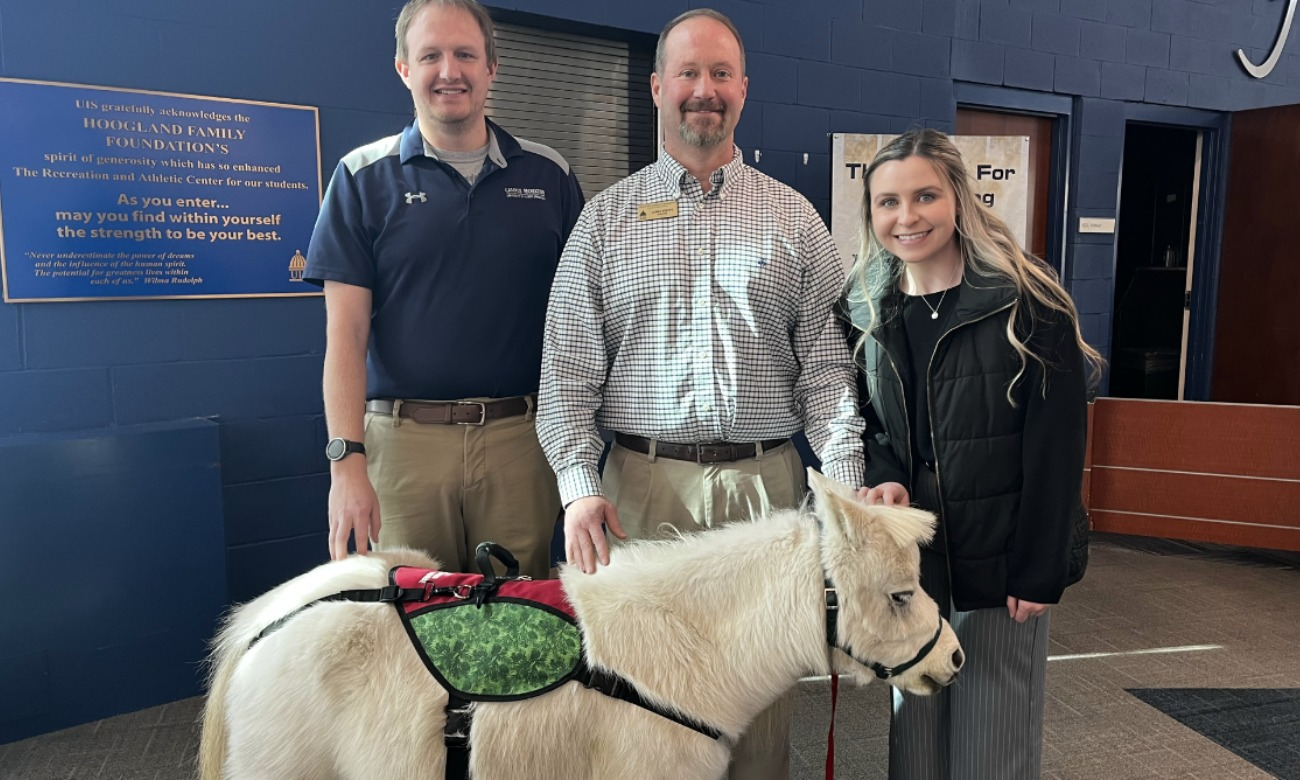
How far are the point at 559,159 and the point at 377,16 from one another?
5.36ft

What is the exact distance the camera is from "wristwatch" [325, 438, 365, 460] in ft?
5.75

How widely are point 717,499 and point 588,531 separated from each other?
350 millimetres

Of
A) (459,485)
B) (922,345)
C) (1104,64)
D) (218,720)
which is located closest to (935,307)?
(922,345)

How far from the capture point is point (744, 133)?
412cm

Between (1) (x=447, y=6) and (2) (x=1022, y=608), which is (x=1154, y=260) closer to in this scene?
(2) (x=1022, y=608)

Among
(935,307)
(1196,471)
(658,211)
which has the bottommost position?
(1196,471)

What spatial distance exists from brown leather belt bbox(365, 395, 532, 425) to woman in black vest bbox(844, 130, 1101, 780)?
0.87 meters

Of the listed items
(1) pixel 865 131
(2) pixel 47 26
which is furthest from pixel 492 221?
(1) pixel 865 131

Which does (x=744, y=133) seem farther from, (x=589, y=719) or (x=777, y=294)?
(x=589, y=719)

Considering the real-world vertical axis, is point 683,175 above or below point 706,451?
above

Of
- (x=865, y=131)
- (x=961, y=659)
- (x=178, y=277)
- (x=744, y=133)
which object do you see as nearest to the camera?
(x=961, y=659)

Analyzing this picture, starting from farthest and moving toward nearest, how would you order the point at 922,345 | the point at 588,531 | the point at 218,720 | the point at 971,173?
the point at 971,173
the point at 922,345
the point at 588,531
the point at 218,720

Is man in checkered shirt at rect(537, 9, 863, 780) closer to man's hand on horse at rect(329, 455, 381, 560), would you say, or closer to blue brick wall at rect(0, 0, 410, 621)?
man's hand on horse at rect(329, 455, 381, 560)

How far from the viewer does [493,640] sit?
1.32 meters
